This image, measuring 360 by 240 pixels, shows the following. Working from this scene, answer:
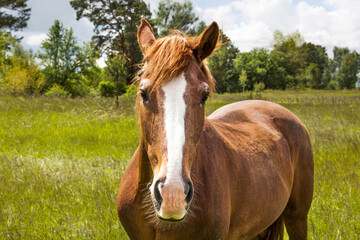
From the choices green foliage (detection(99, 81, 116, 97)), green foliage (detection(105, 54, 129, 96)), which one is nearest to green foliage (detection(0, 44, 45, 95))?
green foliage (detection(99, 81, 116, 97))

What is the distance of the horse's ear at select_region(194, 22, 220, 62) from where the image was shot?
174 centimetres

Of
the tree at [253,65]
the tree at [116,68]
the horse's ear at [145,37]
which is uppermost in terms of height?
the tree at [253,65]

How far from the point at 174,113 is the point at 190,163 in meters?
0.28

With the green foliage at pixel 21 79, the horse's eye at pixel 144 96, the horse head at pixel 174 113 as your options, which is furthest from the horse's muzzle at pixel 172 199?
the green foliage at pixel 21 79

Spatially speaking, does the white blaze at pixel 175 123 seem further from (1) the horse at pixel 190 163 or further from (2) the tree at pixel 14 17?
(2) the tree at pixel 14 17

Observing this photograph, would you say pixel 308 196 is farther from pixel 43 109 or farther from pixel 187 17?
pixel 187 17

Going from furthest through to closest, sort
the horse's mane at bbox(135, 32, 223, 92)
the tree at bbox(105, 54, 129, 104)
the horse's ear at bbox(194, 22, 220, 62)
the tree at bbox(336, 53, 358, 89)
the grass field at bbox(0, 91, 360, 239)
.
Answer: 1. the tree at bbox(336, 53, 358, 89)
2. the tree at bbox(105, 54, 129, 104)
3. the grass field at bbox(0, 91, 360, 239)
4. the horse's ear at bbox(194, 22, 220, 62)
5. the horse's mane at bbox(135, 32, 223, 92)

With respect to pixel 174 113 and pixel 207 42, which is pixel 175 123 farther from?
pixel 207 42

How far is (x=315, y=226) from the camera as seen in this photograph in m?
3.36

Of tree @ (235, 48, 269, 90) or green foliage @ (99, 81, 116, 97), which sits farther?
tree @ (235, 48, 269, 90)

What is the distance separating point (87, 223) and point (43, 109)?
8.79 meters

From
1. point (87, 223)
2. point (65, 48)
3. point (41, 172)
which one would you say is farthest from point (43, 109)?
point (65, 48)

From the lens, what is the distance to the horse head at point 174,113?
1.28 meters

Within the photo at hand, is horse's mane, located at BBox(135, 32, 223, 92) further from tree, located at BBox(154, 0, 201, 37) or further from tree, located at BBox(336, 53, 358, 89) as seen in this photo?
tree, located at BBox(336, 53, 358, 89)
